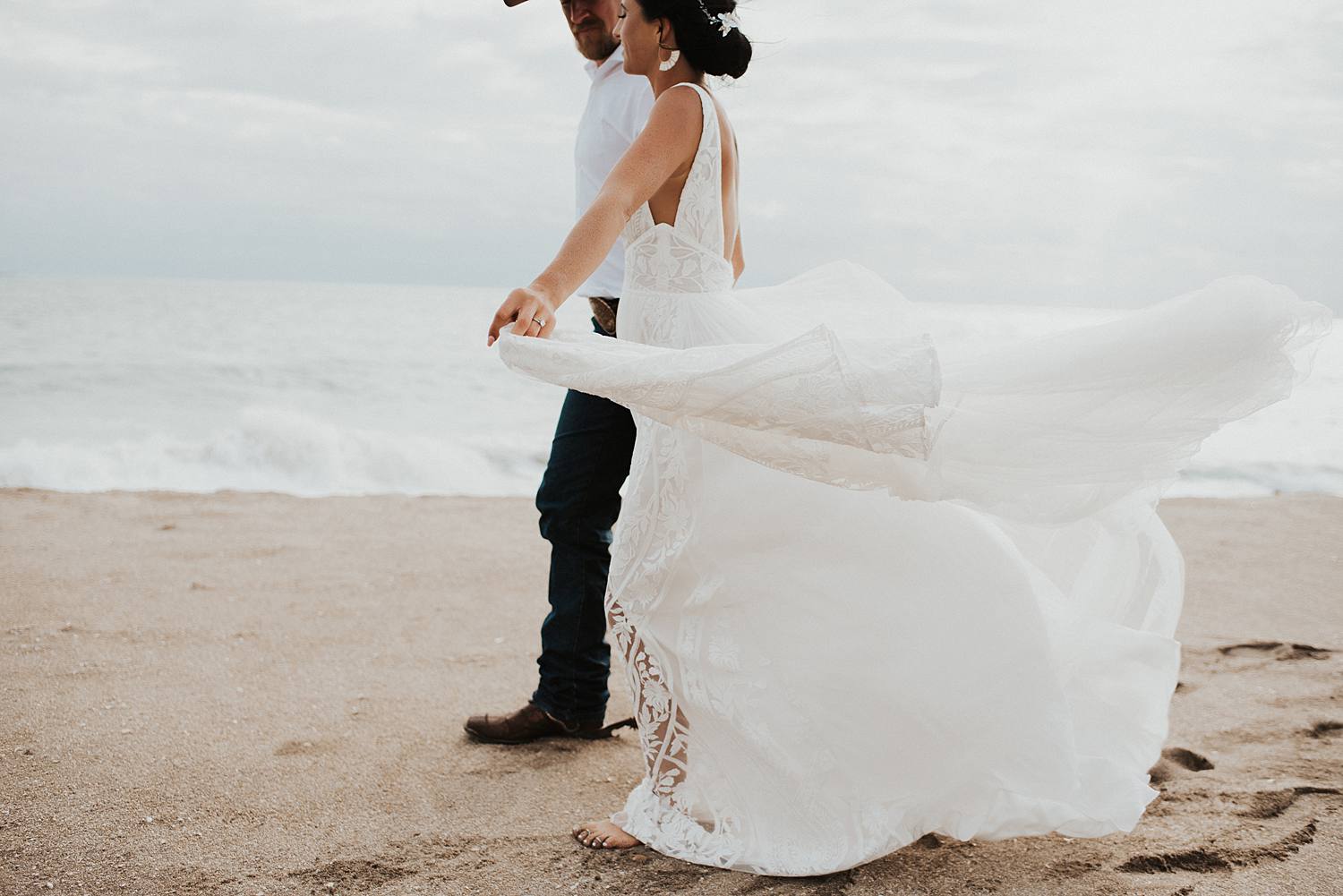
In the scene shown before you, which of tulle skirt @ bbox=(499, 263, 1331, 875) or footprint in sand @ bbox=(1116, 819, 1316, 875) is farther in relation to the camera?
footprint in sand @ bbox=(1116, 819, 1316, 875)

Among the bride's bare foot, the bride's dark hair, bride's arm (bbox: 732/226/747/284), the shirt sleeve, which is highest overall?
the bride's dark hair

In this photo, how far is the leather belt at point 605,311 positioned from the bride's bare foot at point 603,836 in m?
1.47

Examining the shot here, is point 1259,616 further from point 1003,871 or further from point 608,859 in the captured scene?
point 608,859

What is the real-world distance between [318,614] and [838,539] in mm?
2955

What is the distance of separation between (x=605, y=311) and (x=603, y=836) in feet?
5.10

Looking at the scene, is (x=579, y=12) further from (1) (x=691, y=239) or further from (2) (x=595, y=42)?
(1) (x=691, y=239)

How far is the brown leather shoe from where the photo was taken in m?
3.10

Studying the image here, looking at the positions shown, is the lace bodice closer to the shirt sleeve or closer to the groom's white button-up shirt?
the groom's white button-up shirt

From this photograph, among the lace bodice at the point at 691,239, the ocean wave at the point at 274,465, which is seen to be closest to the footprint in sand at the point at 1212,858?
the lace bodice at the point at 691,239

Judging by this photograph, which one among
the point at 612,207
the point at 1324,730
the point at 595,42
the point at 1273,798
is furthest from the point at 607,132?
the point at 1324,730

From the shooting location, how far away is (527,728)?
3.11 metres

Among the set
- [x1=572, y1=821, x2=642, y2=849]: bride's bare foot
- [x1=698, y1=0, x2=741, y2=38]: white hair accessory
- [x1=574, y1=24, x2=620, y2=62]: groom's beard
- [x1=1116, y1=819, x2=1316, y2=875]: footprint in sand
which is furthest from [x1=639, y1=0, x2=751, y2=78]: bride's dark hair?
[x1=1116, y1=819, x2=1316, y2=875]: footprint in sand

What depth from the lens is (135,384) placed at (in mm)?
14570

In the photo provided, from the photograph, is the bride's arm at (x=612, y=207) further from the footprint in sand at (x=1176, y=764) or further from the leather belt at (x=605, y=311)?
the footprint in sand at (x=1176, y=764)
